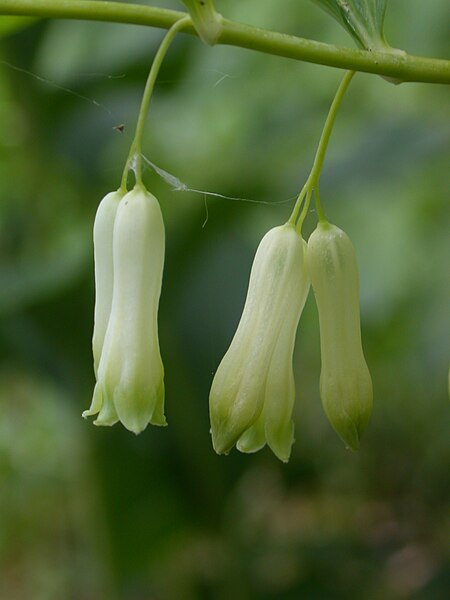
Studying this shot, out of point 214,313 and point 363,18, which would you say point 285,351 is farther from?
point 214,313

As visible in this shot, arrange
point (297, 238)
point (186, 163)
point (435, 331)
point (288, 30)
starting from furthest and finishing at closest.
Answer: point (288, 30) → point (186, 163) → point (435, 331) → point (297, 238)

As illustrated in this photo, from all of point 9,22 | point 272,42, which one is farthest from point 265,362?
point 9,22

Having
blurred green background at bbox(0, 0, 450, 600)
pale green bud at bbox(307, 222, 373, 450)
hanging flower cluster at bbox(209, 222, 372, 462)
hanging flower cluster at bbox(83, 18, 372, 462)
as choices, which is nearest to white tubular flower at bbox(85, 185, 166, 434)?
hanging flower cluster at bbox(83, 18, 372, 462)

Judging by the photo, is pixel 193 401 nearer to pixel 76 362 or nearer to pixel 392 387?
pixel 76 362

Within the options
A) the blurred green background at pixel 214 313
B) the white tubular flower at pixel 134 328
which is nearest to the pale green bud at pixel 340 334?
the white tubular flower at pixel 134 328

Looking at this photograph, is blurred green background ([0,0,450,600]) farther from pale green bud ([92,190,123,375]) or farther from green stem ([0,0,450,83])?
green stem ([0,0,450,83])

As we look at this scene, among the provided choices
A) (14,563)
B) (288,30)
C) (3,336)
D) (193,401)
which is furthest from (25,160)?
(14,563)
